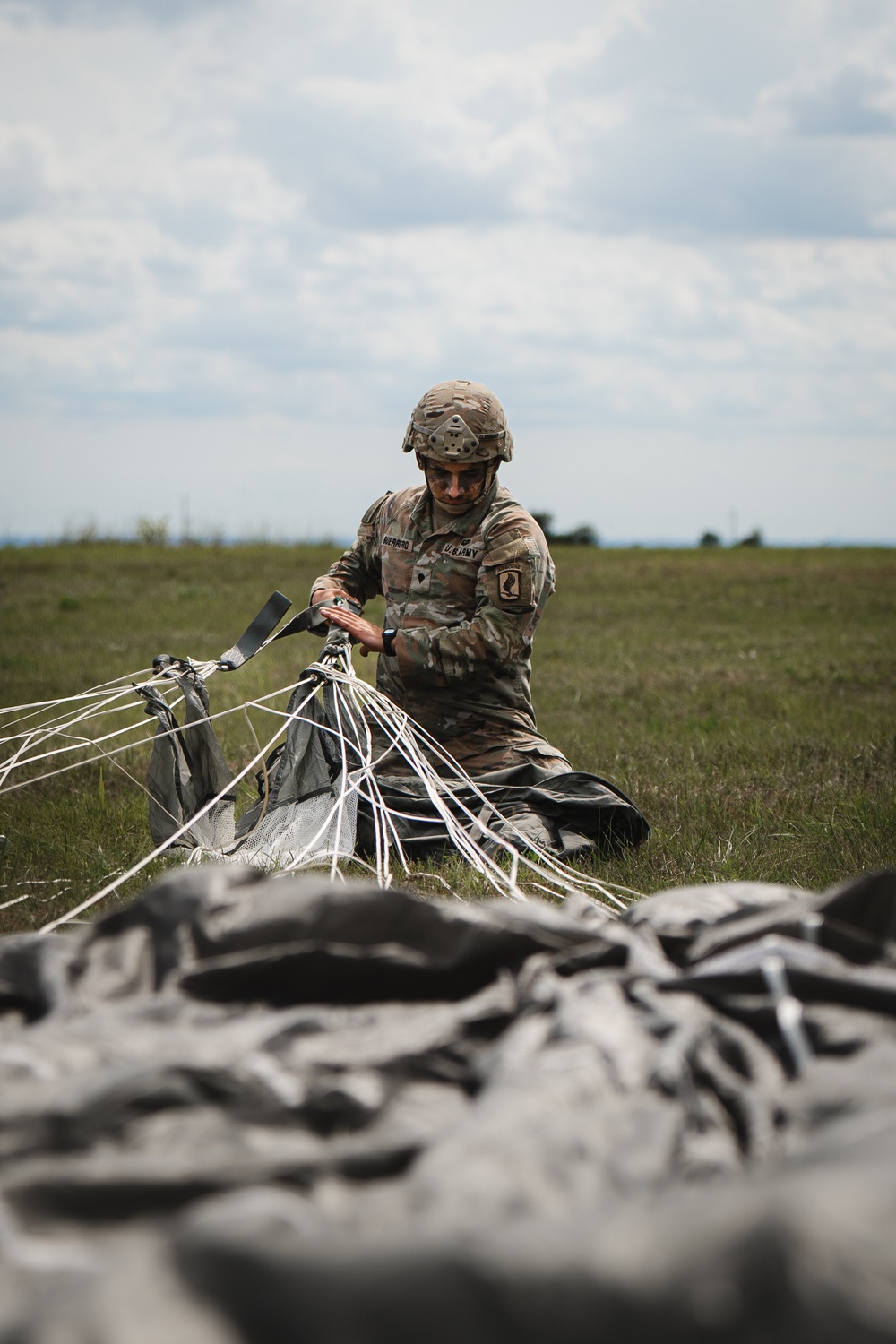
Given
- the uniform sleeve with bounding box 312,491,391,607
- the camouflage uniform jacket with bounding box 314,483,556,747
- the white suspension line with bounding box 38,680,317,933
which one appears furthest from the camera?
the uniform sleeve with bounding box 312,491,391,607

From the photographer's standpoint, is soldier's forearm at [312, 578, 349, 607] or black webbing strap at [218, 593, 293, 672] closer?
black webbing strap at [218, 593, 293, 672]

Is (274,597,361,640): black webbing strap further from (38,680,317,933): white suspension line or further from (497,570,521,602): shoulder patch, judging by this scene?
(497,570,521,602): shoulder patch

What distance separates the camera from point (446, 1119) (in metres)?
1.55

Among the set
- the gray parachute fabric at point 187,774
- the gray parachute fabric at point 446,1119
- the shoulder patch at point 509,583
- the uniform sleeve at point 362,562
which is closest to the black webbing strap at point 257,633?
the gray parachute fabric at point 187,774

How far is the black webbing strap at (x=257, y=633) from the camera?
416 cm

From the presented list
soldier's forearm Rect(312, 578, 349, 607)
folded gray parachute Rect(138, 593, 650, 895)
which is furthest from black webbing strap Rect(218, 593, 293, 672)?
soldier's forearm Rect(312, 578, 349, 607)

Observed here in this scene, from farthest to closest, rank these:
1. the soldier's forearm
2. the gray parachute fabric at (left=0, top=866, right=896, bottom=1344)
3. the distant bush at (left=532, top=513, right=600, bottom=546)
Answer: the distant bush at (left=532, top=513, right=600, bottom=546) → the soldier's forearm → the gray parachute fabric at (left=0, top=866, right=896, bottom=1344)

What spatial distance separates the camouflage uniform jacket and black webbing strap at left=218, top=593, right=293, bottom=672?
0.46 metres

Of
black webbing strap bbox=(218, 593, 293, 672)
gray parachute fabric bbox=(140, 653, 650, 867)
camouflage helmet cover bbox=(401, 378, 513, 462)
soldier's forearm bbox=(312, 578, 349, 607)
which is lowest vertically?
gray parachute fabric bbox=(140, 653, 650, 867)

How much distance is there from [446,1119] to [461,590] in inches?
125

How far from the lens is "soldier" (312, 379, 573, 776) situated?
429 centimetres

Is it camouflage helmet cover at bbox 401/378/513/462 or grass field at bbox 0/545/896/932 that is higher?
camouflage helmet cover at bbox 401/378/513/462

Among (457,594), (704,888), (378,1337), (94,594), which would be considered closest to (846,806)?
(457,594)

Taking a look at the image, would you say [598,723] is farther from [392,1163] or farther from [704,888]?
[392,1163]
